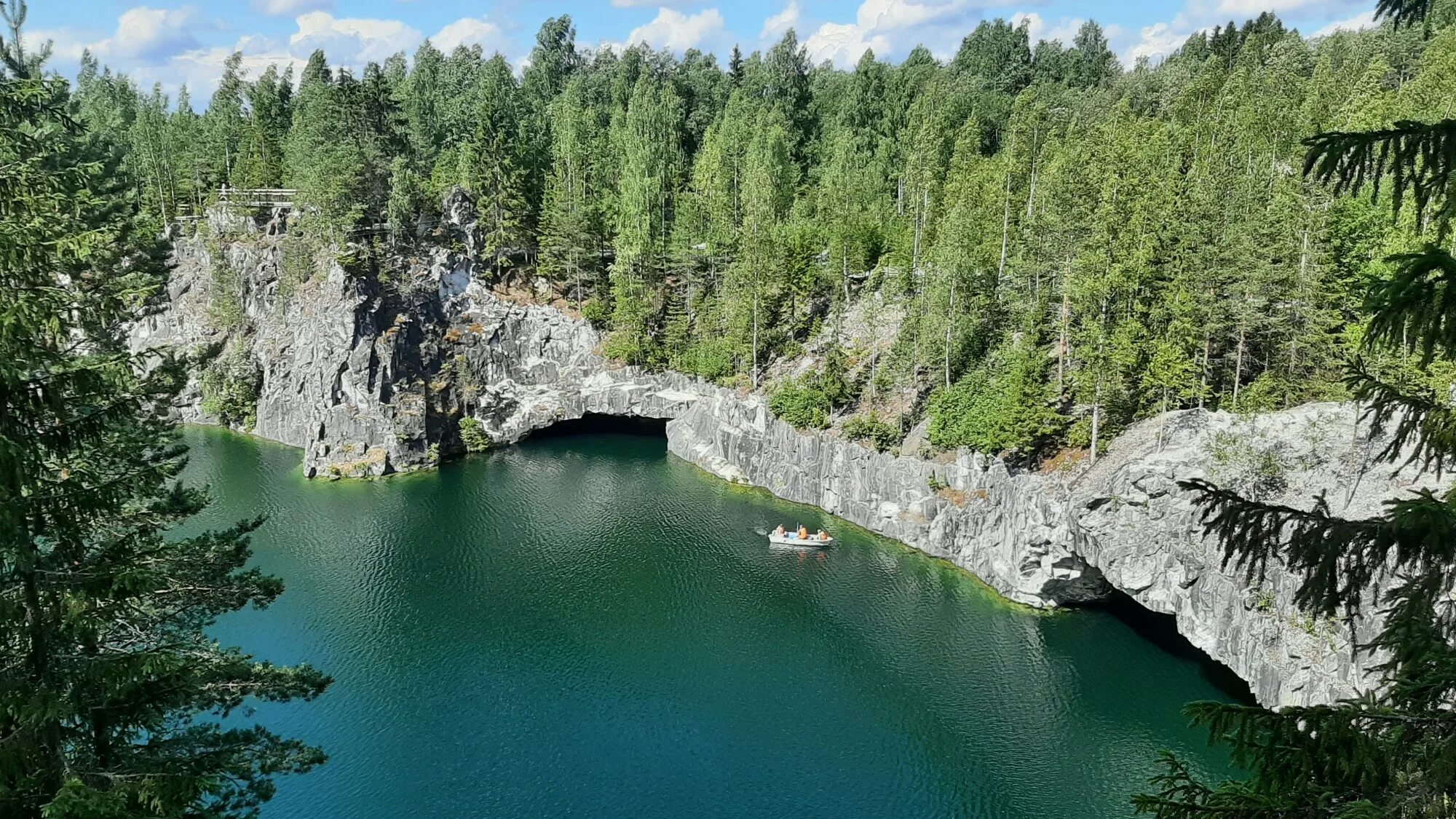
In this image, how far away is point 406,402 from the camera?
53.7 m

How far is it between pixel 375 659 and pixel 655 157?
41475 mm

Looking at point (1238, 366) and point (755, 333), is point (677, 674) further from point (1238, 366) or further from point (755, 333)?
point (755, 333)

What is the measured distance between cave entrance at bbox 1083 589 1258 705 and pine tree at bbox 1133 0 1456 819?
24759mm

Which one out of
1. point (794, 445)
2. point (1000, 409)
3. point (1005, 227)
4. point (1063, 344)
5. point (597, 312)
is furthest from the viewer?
point (597, 312)

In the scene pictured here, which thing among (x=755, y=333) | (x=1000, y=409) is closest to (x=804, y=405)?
(x=755, y=333)

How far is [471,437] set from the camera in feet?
184

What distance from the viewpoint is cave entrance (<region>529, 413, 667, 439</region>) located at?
198 ft

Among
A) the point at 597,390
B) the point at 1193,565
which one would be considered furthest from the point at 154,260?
the point at 1193,565

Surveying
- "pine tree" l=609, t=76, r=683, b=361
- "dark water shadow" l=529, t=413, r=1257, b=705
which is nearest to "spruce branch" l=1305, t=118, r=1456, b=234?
"dark water shadow" l=529, t=413, r=1257, b=705

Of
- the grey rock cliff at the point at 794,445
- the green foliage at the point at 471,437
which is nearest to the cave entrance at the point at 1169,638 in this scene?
the grey rock cliff at the point at 794,445

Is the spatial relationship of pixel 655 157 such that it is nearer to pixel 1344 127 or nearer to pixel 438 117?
pixel 438 117

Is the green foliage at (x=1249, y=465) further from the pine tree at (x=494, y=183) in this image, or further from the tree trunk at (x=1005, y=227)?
the pine tree at (x=494, y=183)

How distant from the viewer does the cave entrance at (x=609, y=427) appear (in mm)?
60500

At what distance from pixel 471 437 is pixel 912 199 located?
107 ft
